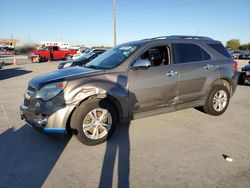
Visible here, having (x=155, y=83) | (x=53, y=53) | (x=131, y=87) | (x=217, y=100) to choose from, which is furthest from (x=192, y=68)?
(x=53, y=53)

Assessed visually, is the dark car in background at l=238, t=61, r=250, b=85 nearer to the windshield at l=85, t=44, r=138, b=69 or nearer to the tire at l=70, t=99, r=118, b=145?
the windshield at l=85, t=44, r=138, b=69

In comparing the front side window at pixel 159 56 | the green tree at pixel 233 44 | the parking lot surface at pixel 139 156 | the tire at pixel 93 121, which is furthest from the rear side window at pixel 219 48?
the green tree at pixel 233 44

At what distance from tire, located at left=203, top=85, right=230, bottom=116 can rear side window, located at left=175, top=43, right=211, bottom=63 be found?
83 cm

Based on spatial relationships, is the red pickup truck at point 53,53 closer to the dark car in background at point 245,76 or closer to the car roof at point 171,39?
the dark car in background at point 245,76

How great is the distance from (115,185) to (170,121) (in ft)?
8.87

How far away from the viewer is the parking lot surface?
2951 millimetres

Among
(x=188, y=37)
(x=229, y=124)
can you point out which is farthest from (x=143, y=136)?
(x=188, y=37)

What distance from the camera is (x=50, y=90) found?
376 cm

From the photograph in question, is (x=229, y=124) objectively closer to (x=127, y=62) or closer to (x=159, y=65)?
(x=159, y=65)

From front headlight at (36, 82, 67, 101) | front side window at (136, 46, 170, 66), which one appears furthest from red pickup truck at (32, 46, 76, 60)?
front headlight at (36, 82, 67, 101)

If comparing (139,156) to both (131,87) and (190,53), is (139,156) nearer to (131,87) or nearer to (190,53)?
(131,87)

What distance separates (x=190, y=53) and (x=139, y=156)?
2752 millimetres

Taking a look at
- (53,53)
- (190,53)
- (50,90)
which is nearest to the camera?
(50,90)

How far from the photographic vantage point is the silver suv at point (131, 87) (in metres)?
3.77
